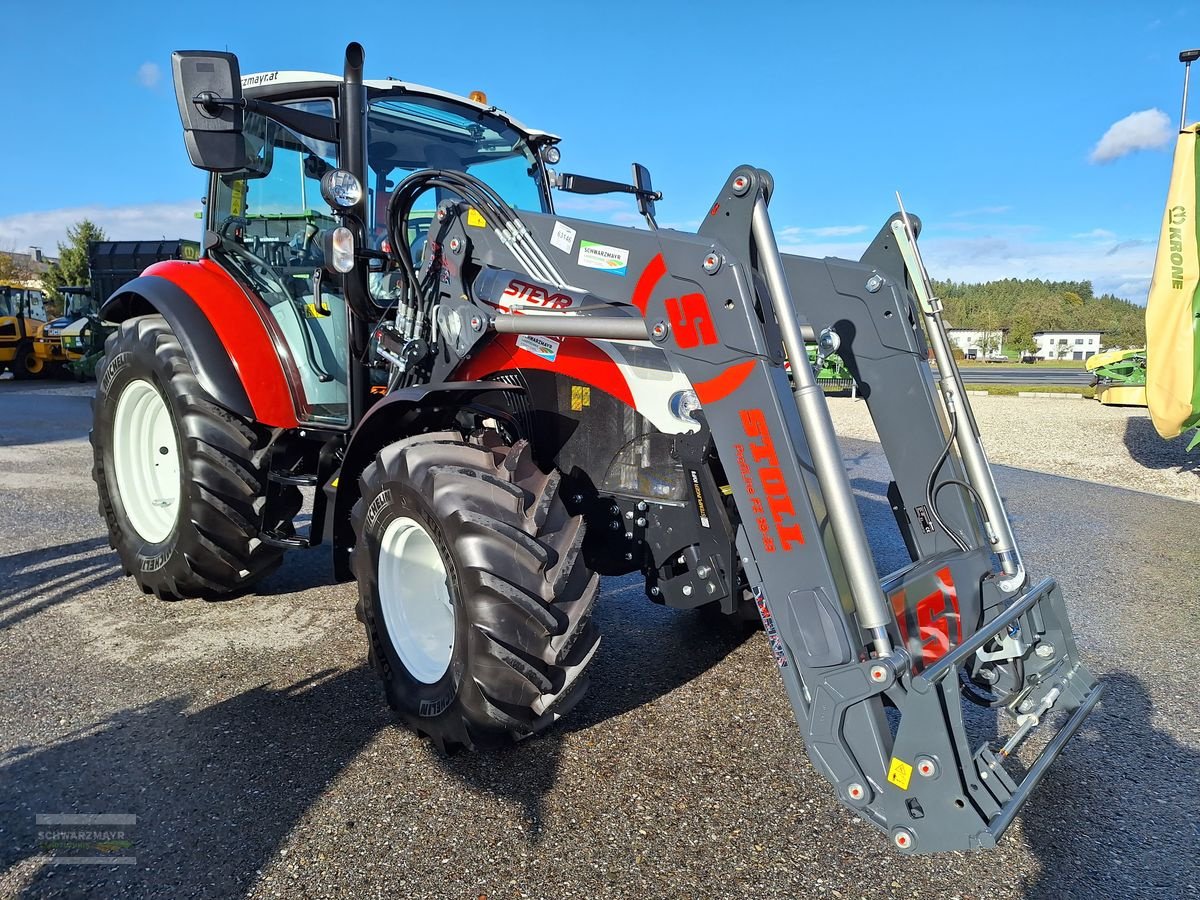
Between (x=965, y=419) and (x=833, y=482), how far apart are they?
1044 millimetres

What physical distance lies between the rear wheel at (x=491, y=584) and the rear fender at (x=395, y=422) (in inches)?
6.7

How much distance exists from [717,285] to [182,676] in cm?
281

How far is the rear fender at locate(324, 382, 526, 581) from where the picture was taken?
3010mm

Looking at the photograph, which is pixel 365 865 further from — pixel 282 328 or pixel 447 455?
pixel 282 328

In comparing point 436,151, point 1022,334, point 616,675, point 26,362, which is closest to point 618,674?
point 616,675

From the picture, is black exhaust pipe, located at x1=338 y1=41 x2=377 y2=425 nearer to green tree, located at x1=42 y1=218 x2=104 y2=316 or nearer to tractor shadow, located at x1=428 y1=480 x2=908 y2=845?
tractor shadow, located at x1=428 y1=480 x2=908 y2=845

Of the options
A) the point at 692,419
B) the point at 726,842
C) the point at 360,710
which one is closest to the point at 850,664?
the point at 726,842

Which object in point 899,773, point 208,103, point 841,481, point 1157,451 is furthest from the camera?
point 1157,451

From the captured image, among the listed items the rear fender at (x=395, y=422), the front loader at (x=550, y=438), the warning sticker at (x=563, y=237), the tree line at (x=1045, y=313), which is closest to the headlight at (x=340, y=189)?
the front loader at (x=550, y=438)

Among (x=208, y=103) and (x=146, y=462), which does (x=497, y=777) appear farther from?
(x=146, y=462)

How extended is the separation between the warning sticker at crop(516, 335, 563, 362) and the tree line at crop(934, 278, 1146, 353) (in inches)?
2604

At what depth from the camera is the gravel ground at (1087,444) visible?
9.35 meters

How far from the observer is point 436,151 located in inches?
159

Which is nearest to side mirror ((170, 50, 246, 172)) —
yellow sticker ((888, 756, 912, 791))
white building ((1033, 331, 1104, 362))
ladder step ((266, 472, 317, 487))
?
ladder step ((266, 472, 317, 487))
